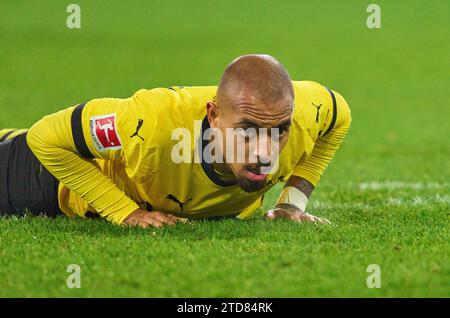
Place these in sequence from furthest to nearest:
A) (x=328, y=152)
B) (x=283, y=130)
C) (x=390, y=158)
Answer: (x=390, y=158) < (x=328, y=152) < (x=283, y=130)

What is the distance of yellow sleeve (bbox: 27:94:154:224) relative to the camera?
19.3ft

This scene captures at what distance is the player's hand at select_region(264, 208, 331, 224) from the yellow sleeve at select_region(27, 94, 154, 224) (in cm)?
104

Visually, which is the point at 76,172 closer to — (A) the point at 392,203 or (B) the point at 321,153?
(B) the point at 321,153

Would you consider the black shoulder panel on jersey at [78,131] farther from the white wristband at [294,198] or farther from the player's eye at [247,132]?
the white wristband at [294,198]

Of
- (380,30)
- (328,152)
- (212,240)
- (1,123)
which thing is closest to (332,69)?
(380,30)

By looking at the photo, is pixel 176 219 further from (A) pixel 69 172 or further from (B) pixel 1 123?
(B) pixel 1 123

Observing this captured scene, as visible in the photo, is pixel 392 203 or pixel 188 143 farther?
pixel 392 203

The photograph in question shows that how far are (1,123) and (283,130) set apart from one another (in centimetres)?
853

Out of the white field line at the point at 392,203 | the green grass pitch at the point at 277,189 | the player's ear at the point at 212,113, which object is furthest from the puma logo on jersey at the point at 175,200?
the white field line at the point at 392,203

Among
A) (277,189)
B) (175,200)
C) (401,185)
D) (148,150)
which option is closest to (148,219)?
(175,200)

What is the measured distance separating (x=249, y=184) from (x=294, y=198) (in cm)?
122

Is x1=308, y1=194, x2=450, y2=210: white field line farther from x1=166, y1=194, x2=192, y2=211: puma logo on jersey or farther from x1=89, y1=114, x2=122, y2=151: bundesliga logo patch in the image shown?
x1=89, y1=114, x2=122, y2=151: bundesliga logo patch

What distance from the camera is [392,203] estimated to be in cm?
789

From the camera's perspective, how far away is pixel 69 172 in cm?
618
